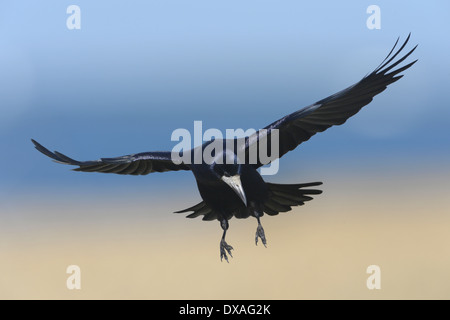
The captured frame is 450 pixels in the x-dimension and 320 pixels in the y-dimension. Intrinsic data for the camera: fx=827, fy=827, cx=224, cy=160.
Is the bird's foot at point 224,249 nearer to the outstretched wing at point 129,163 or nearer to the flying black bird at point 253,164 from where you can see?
the flying black bird at point 253,164

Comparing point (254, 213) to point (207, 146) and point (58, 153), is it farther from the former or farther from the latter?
point (58, 153)

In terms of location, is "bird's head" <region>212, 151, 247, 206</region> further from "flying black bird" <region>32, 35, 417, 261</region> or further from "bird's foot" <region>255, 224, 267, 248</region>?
"bird's foot" <region>255, 224, 267, 248</region>

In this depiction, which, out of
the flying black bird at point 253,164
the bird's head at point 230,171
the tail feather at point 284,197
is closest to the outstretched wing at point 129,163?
the flying black bird at point 253,164

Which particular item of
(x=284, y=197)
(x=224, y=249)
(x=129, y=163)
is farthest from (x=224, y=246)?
(x=129, y=163)

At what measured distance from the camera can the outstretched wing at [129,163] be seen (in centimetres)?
752

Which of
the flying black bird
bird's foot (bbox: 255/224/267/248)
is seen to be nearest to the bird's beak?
the flying black bird

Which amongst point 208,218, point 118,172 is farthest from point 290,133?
point 118,172

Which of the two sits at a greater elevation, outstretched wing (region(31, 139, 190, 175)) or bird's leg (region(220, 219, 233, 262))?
outstretched wing (region(31, 139, 190, 175))

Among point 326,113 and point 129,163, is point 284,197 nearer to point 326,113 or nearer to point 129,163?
point 326,113

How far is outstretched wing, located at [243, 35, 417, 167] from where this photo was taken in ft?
23.3

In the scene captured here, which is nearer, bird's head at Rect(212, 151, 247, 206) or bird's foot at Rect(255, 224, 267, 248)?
bird's head at Rect(212, 151, 247, 206)

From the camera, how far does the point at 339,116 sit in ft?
24.2

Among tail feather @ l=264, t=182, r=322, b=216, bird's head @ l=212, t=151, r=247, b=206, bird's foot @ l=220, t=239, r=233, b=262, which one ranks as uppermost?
bird's head @ l=212, t=151, r=247, b=206

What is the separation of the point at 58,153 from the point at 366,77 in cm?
285
